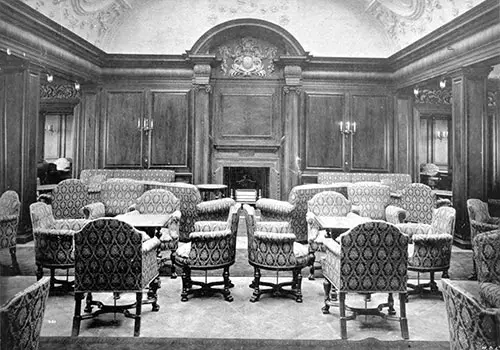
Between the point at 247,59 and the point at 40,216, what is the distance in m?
6.11

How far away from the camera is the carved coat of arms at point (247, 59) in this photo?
917 cm

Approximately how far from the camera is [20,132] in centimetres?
614

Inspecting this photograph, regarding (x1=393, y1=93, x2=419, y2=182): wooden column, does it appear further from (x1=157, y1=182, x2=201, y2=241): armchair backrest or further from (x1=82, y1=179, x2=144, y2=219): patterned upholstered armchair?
(x1=82, y1=179, x2=144, y2=219): patterned upholstered armchair

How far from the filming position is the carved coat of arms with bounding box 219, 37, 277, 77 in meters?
9.17

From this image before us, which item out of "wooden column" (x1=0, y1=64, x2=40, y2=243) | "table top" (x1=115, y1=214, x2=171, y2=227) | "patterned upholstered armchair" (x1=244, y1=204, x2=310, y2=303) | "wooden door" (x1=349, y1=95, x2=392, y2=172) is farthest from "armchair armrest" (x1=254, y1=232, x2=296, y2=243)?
"wooden door" (x1=349, y1=95, x2=392, y2=172)

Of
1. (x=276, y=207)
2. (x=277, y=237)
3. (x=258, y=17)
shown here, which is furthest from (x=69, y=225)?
(x=258, y=17)

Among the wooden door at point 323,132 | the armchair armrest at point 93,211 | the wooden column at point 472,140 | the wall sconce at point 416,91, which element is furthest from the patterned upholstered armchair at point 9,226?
the wall sconce at point 416,91

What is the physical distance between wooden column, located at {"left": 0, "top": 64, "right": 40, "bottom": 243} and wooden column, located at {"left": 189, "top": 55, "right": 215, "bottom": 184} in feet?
11.2

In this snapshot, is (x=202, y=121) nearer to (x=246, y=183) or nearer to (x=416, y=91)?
(x=246, y=183)

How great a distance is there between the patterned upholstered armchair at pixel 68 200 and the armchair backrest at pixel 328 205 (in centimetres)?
387

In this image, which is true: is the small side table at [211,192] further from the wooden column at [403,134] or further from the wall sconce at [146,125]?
the wooden column at [403,134]

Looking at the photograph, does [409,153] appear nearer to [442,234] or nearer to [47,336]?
[442,234]

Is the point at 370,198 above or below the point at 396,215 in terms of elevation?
above

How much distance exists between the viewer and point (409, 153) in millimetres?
9188
